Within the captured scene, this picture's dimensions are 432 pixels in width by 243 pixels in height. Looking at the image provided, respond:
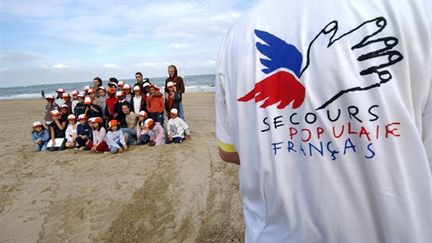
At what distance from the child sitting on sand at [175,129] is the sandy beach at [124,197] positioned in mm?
501

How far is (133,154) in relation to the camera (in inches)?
240

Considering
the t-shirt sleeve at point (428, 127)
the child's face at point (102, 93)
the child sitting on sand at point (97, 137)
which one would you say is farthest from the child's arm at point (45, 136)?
the t-shirt sleeve at point (428, 127)

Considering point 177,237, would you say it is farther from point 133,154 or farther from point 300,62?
point 133,154

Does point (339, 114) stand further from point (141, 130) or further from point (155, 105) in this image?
point (155, 105)

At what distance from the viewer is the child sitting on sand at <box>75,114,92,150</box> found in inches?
274

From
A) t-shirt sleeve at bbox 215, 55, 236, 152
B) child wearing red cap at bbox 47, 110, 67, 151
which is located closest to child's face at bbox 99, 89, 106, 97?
child wearing red cap at bbox 47, 110, 67, 151

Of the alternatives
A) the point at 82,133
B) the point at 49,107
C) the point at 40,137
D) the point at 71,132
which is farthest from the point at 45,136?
the point at 82,133

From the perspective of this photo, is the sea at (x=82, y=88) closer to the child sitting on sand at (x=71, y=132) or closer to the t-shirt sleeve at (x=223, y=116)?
the child sitting on sand at (x=71, y=132)

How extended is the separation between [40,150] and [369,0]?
25.5 feet

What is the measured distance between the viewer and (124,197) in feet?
13.4

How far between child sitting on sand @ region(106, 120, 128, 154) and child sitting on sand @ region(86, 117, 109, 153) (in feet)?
0.56

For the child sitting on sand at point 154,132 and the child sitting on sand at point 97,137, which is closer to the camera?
the child sitting on sand at point 97,137

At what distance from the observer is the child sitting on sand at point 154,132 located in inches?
267

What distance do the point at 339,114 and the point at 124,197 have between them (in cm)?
379
